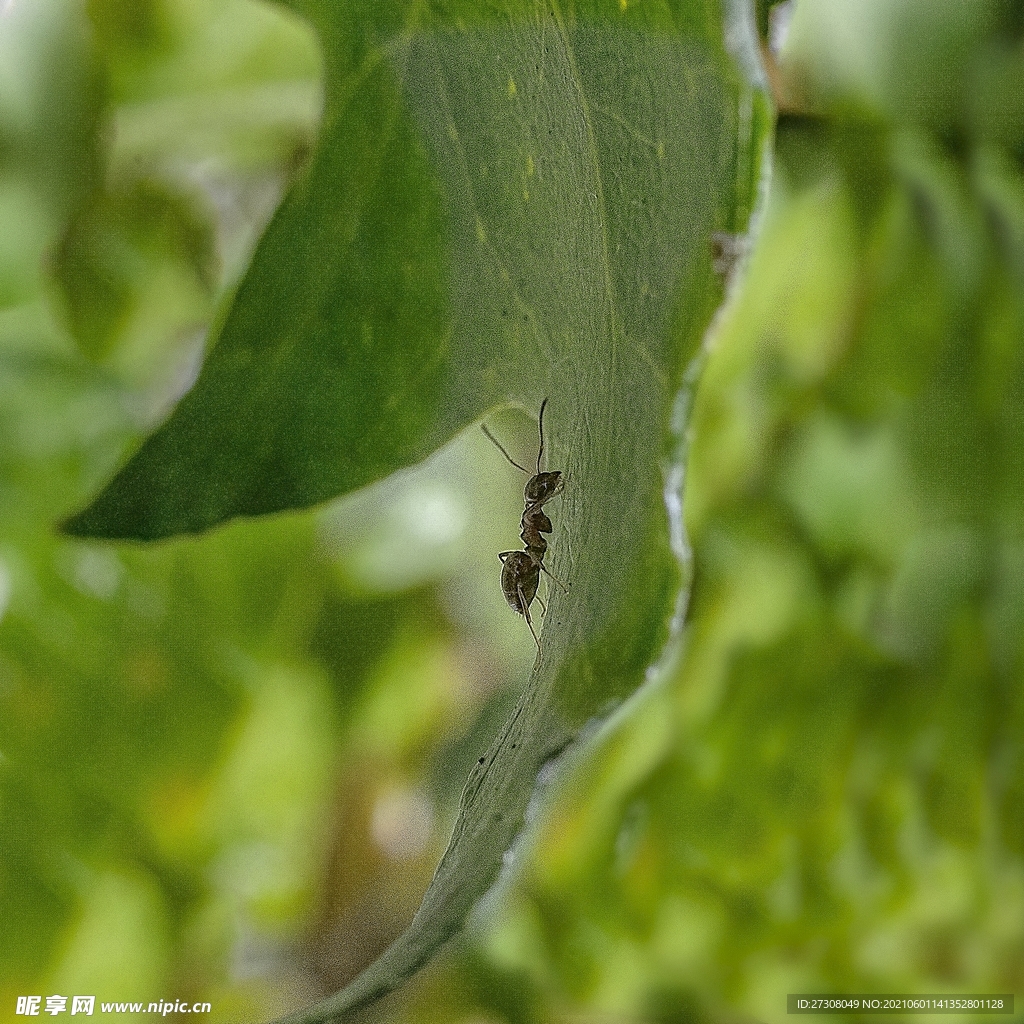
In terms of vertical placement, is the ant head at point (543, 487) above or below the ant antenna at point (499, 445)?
below

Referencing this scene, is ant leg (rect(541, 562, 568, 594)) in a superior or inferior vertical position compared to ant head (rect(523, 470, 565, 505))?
inferior

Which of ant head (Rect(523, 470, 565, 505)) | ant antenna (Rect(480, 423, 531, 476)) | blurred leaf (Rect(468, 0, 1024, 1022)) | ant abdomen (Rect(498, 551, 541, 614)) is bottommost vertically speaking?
blurred leaf (Rect(468, 0, 1024, 1022))

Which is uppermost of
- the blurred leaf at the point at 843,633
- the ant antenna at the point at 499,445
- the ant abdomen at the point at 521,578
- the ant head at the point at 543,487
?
the ant antenna at the point at 499,445

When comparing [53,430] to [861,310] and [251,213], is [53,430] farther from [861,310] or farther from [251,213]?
[861,310]

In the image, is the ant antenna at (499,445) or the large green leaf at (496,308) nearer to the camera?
the large green leaf at (496,308)

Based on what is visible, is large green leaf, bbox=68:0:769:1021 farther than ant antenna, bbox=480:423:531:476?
No
